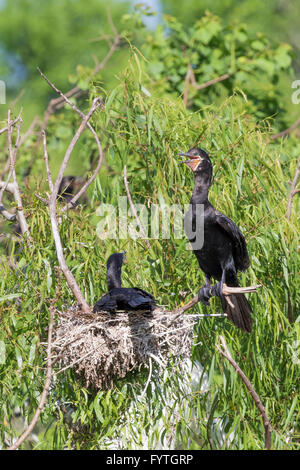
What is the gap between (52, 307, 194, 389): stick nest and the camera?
645 cm

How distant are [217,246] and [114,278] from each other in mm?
975

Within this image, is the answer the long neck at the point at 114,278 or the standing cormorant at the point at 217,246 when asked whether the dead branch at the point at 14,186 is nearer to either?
the long neck at the point at 114,278

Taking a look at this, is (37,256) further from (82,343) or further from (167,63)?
(167,63)

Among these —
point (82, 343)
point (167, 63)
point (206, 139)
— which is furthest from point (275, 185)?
point (167, 63)

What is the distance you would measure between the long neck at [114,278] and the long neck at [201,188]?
0.95 metres

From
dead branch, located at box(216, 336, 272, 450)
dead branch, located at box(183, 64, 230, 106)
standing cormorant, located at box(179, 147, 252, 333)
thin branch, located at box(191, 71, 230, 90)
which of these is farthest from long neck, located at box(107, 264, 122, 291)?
thin branch, located at box(191, 71, 230, 90)

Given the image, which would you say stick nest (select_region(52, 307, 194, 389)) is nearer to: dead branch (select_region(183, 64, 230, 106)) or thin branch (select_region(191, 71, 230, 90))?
dead branch (select_region(183, 64, 230, 106))

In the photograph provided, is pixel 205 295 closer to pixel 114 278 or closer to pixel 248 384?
Answer: pixel 114 278

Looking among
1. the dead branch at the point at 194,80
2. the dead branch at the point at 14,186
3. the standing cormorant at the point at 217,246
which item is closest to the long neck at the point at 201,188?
the standing cormorant at the point at 217,246

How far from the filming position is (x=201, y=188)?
6922mm

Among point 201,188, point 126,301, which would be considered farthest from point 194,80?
point 126,301

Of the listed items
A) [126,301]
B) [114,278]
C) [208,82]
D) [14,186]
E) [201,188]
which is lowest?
[126,301]

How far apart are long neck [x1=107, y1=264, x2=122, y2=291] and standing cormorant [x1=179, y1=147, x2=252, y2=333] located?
72 centimetres

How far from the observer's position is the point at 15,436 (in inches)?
299
